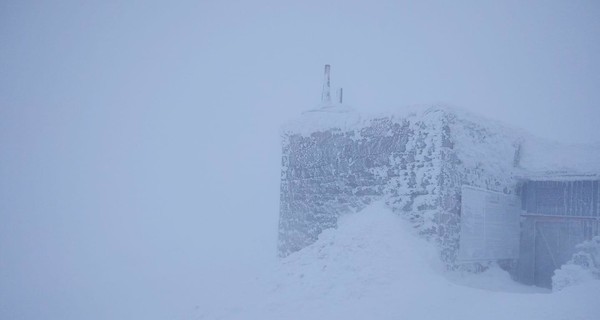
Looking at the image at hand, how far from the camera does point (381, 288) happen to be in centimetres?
901

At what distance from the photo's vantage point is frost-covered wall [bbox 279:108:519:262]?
10.8m

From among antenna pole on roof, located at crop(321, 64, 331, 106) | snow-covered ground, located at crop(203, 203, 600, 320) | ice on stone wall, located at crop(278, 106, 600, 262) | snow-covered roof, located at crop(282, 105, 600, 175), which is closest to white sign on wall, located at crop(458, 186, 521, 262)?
ice on stone wall, located at crop(278, 106, 600, 262)

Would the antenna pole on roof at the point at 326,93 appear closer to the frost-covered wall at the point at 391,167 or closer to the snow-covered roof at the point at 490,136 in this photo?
the snow-covered roof at the point at 490,136

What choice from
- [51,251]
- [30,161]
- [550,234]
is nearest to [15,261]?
[51,251]

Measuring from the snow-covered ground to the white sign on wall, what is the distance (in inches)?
22.9

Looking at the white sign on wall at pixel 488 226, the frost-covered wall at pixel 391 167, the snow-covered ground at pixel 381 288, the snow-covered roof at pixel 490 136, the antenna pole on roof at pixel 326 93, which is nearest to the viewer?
the snow-covered ground at pixel 381 288

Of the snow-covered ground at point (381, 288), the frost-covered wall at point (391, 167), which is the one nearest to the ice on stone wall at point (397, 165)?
the frost-covered wall at point (391, 167)

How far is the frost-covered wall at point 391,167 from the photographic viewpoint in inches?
426

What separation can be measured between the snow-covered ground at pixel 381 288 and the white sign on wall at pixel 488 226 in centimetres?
58

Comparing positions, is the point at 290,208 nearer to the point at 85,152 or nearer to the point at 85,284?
the point at 85,284

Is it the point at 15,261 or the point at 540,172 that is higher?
the point at 540,172

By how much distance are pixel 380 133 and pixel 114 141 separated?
131 metres

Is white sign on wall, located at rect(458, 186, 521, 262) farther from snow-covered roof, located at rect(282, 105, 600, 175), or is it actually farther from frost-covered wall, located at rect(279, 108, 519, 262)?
snow-covered roof, located at rect(282, 105, 600, 175)

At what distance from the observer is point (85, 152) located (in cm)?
10494
